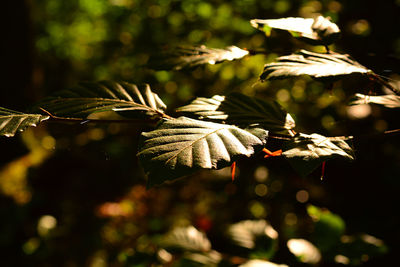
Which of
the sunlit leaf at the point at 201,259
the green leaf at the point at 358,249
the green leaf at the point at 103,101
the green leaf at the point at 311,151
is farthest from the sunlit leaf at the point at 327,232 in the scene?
the green leaf at the point at 103,101

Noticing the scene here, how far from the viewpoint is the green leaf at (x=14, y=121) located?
0.43m

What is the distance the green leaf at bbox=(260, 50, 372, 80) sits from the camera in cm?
51

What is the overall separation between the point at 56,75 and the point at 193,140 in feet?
21.3

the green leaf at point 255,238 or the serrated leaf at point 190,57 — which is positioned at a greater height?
the serrated leaf at point 190,57

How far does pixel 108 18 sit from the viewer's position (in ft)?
12.4

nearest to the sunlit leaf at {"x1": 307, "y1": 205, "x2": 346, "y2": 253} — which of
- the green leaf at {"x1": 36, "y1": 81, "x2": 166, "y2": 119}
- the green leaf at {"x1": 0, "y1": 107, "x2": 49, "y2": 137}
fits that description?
the green leaf at {"x1": 36, "y1": 81, "x2": 166, "y2": 119}

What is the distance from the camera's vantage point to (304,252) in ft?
3.24

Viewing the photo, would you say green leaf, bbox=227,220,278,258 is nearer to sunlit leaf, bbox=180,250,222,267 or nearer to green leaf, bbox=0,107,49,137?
sunlit leaf, bbox=180,250,222,267

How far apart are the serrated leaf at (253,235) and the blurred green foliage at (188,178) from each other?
1.70 feet

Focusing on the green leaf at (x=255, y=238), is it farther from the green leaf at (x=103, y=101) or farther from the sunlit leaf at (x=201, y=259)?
the green leaf at (x=103, y=101)

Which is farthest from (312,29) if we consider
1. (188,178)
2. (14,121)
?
(188,178)

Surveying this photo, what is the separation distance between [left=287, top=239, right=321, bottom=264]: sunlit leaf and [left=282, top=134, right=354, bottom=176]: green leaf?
605mm

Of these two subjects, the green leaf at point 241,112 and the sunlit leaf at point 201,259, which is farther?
the sunlit leaf at point 201,259

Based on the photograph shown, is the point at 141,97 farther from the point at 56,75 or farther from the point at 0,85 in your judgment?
the point at 56,75
